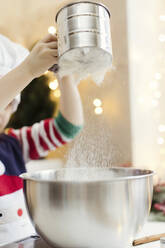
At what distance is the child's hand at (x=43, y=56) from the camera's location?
51cm

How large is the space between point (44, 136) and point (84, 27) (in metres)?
0.54

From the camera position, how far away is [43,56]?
52 centimetres

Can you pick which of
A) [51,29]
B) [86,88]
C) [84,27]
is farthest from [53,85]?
[84,27]

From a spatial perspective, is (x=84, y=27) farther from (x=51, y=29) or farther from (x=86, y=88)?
(x=51, y=29)

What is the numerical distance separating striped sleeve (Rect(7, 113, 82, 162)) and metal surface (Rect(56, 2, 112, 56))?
0.47m

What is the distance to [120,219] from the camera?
1.14ft

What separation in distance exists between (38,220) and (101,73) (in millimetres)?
257

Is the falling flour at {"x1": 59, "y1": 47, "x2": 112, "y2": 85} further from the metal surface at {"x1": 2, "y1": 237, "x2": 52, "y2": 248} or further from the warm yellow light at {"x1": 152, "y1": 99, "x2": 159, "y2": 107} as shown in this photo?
the warm yellow light at {"x1": 152, "y1": 99, "x2": 159, "y2": 107}

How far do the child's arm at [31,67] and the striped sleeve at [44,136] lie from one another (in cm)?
31

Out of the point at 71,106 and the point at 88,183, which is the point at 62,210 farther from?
the point at 71,106

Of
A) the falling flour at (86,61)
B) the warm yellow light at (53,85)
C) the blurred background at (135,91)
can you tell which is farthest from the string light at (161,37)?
the falling flour at (86,61)

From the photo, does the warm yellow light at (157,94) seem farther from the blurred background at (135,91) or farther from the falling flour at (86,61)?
the falling flour at (86,61)

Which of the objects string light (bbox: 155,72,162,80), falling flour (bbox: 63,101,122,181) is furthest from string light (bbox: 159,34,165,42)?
falling flour (bbox: 63,101,122,181)

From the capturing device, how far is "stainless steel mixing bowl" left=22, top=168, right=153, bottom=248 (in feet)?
1.10
